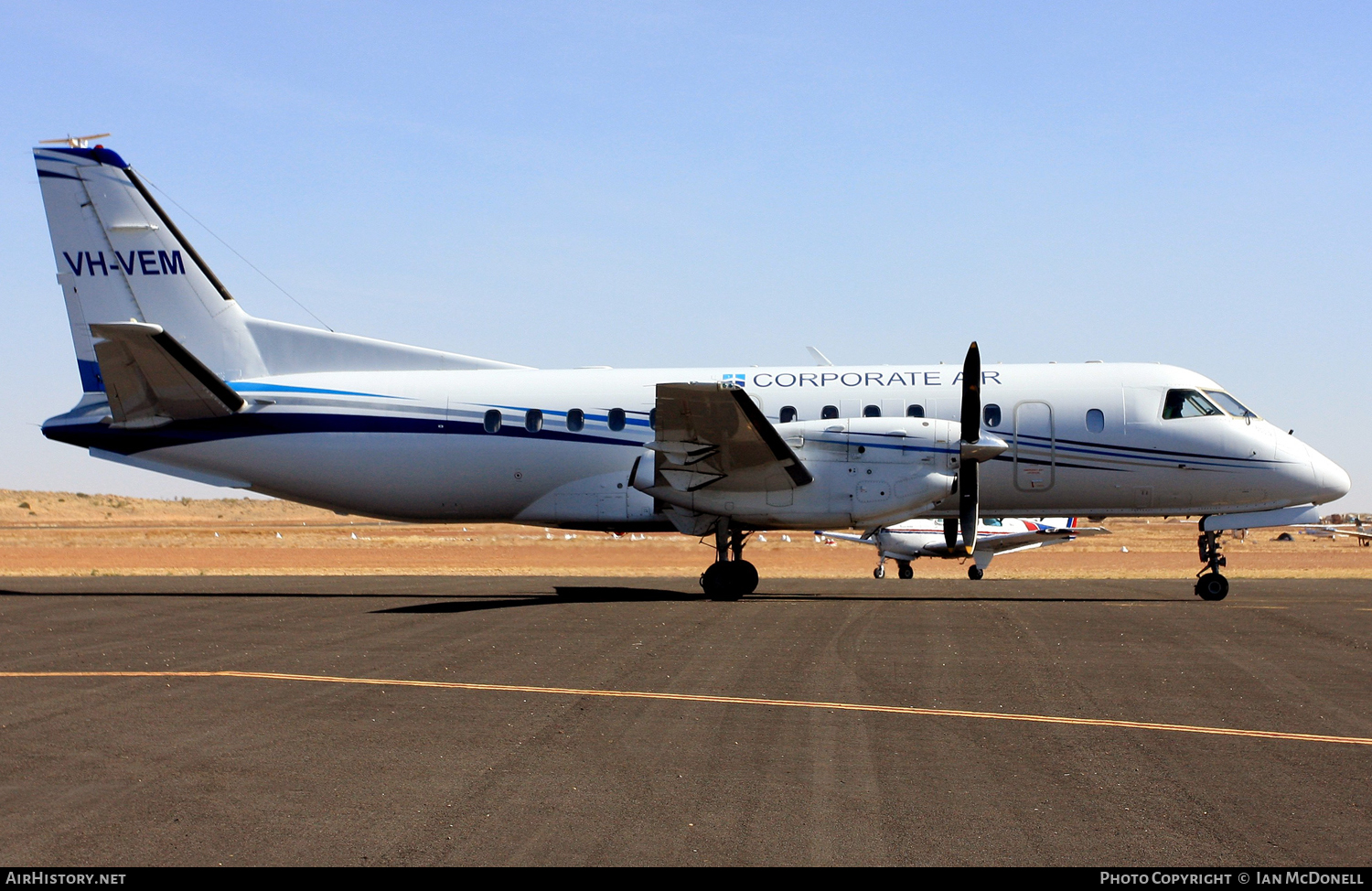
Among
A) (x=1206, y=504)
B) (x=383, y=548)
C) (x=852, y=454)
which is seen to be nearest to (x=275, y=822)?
(x=852, y=454)

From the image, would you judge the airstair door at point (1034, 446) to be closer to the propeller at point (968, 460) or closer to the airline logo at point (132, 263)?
the propeller at point (968, 460)

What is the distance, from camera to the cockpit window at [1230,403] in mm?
20891

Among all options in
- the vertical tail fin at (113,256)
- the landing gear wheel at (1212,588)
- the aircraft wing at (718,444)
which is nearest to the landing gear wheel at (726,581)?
the aircraft wing at (718,444)

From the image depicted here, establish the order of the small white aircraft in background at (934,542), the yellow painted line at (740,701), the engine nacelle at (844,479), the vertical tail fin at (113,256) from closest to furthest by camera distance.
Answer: the yellow painted line at (740,701) < the engine nacelle at (844,479) < the vertical tail fin at (113,256) < the small white aircraft in background at (934,542)

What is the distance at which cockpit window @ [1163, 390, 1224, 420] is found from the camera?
20.7m

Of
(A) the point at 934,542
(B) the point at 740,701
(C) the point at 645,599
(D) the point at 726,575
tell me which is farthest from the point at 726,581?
(A) the point at 934,542

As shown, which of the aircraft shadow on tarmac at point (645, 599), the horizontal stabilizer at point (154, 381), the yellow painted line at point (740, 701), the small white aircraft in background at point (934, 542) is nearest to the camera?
the yellow painted line at point (740, 701)

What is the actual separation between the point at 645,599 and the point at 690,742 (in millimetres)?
12923

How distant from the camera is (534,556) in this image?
47.6 m

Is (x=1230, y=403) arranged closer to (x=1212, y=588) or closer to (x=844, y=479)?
(x=1212, y=588)

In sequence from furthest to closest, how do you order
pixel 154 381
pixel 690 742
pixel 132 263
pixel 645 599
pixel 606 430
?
1. pixel 132 263
2. pixel 606 430
3. pixel 154 381
4. pixel 645 599
5. pixel 690 742

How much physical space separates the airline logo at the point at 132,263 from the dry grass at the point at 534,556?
42.5 feet

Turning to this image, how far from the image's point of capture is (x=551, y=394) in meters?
22.0

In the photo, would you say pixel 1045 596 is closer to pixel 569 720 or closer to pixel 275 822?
pixel 569 720
